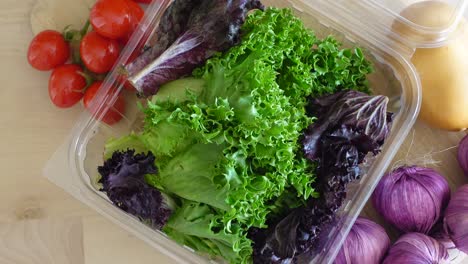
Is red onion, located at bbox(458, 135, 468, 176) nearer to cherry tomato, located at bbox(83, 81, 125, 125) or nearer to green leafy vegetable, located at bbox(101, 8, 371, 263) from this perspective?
green leafy vegetable, located at bbox(101, 8, 371, 263)

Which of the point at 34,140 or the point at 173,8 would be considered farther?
the point at 34,140

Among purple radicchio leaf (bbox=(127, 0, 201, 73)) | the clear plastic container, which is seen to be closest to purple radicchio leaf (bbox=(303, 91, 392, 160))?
the clear plastic container

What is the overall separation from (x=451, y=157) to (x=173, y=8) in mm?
699

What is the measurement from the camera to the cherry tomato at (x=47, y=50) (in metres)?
1.27

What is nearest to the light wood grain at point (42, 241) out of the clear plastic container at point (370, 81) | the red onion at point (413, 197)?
the clear plastic container at point (370, 81)

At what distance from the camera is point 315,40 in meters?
1.11

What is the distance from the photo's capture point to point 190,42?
108 cm

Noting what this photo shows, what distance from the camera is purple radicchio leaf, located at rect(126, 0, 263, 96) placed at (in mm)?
1059

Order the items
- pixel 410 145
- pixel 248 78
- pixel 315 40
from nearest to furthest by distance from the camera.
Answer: pixel 248 78, pixel 315 40, pixel 410 145

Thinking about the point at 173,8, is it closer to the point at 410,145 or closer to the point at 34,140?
the point at 34,140

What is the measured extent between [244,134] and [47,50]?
56cm

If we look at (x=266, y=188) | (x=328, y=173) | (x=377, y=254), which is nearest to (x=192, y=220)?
(x=266, y=188)

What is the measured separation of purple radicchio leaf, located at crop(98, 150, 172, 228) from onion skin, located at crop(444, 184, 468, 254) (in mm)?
591

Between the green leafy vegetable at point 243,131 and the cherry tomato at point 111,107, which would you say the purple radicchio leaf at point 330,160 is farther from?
the cherry tomato at point 111,107
